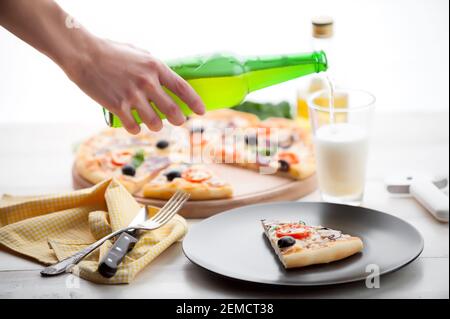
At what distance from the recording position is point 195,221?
6.98 feet

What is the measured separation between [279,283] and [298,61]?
64 centimetres

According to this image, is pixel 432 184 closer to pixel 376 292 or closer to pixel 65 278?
pixel 376 292

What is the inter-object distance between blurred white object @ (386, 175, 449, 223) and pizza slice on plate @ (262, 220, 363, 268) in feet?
1.14

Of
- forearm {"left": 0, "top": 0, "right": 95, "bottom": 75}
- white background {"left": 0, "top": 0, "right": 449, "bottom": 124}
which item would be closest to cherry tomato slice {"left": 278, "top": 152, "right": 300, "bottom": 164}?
forearm {"left": 0, "top": 0, "right": 95, "bottom": 75}

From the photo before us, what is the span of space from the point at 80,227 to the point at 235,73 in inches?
21.5

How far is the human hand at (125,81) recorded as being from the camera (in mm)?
1761

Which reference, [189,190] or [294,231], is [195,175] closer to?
[189,190]

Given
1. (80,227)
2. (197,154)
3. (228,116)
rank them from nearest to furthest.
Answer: (80,227) → (197,154) → (228,116)

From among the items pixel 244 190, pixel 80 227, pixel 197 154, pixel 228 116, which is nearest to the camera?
pixel 80 227

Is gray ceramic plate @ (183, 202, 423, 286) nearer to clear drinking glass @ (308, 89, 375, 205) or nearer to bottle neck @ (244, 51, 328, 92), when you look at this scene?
clear drinking glass @ (308, 89, 375, 205)

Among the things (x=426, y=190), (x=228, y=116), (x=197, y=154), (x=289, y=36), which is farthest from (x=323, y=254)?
(x=289, y=36)

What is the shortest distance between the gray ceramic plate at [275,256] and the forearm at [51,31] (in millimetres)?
481

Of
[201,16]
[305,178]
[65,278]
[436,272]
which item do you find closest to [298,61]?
[305,178]

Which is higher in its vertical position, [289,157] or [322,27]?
[322,27]
